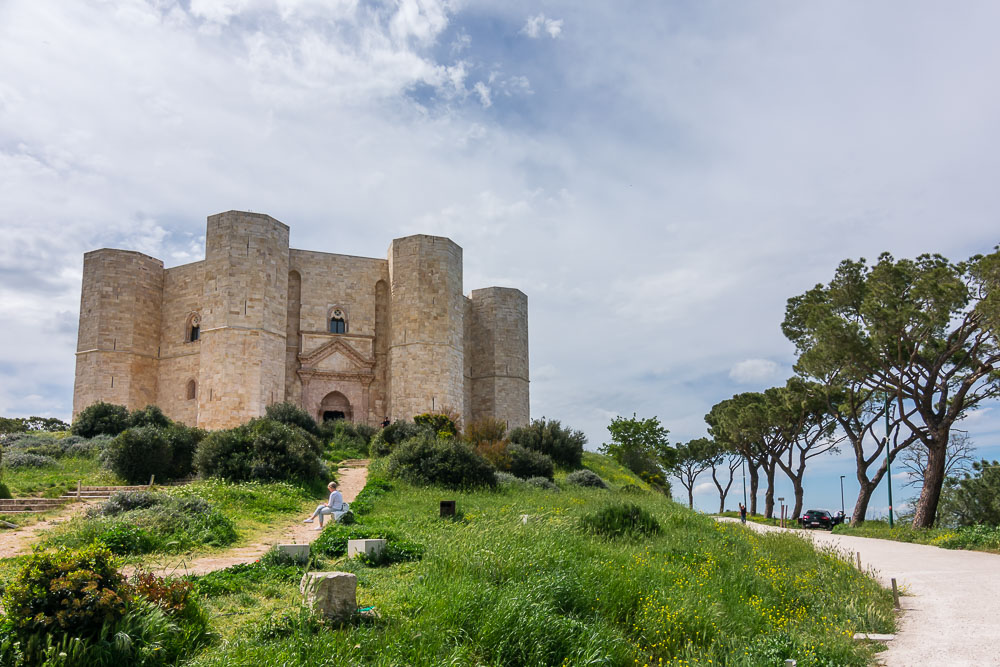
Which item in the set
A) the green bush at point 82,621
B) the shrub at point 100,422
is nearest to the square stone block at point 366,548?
the green bush at point 82,621

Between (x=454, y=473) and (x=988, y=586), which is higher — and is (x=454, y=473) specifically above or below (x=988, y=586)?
above

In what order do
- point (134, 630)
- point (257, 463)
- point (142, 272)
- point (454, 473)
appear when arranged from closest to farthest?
1. point (134, 630)
2. point (257, 463)
3. point (454, 473)
4. point (142, 272)

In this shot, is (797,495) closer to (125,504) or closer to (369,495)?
(369,495)

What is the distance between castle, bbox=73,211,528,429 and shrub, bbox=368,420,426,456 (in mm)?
6452

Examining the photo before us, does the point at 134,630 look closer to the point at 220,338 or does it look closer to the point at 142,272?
the point at 220,338

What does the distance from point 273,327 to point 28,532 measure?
19879 mm

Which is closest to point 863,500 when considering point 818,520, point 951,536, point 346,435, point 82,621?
point 818,520

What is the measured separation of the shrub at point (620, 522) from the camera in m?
11.5

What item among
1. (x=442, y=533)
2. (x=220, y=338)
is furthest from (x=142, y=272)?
(x=442, y=533)

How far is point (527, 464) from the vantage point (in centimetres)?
2403

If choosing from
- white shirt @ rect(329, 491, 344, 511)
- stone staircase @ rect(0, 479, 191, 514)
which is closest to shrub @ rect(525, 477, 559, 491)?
white shirt @ rect(329, 491, 344, 511)

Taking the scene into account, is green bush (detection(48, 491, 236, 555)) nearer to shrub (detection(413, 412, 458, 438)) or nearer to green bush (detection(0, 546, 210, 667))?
green bush (detection(0, 546, 210, 667))

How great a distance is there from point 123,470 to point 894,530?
2014cm

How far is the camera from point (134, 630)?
16.8 ft
